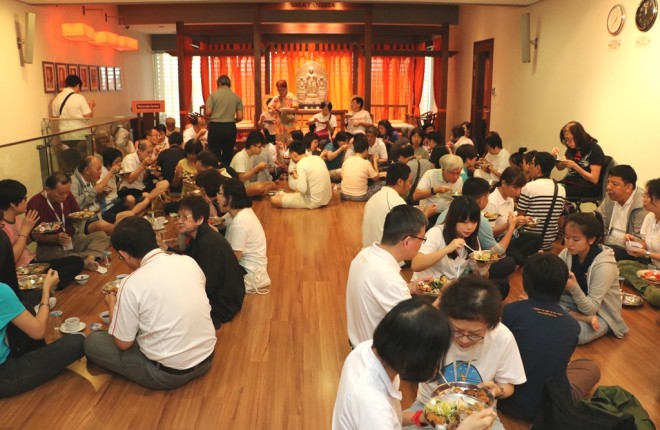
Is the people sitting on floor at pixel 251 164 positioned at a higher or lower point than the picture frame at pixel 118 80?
lower

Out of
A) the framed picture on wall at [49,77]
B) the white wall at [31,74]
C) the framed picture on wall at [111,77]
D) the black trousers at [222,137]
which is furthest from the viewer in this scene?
the framed picture on wall at [111,77]

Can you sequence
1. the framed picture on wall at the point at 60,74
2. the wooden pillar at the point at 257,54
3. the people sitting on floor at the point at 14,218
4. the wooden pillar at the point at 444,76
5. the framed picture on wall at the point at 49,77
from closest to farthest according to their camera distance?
the people sitting on floor at the point at 14,218 < the framed picture on wall at the point at 49,77 < the framed picture on wall at the point at 60,74 < the wooden pillar at the point at 257,54 < the wooden pillar at the point at 444,76

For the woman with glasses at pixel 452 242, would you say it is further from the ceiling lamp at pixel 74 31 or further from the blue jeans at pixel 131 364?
the ceiling lamp at pixel 74 31

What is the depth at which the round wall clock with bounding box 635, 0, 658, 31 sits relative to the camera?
6.25 metres

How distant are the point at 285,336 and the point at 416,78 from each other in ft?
38.7

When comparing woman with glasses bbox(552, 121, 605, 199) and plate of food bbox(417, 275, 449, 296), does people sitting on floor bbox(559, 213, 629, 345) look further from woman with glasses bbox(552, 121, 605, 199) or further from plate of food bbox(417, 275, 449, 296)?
woman with glasses bbox(552, 121, 605, 199)

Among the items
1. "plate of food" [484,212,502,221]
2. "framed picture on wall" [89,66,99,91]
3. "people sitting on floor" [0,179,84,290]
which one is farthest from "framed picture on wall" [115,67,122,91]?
"plate of food" [484,212,502,221]

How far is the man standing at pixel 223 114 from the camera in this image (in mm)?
8969

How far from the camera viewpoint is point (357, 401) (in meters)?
1.76

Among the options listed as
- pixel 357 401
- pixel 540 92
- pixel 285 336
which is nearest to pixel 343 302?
pixel 285 336

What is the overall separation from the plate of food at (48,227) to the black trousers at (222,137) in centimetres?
438

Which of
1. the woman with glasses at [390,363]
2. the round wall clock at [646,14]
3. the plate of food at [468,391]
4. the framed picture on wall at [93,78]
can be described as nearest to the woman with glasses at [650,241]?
the round wall clock at [646,14]

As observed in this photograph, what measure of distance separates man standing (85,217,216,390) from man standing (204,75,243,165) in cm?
589

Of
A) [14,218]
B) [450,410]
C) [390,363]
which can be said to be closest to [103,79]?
[14,218]
